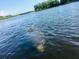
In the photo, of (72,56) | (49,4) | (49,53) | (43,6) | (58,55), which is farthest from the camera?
(43,6)

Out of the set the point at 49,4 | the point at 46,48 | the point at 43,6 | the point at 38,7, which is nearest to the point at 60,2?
the point at 49,4

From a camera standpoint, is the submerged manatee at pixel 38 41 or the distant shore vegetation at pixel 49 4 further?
the distant shore vegetation at pixel 49 4

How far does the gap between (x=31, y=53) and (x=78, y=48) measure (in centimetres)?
362

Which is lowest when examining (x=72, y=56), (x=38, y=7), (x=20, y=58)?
(x=38, y=7)

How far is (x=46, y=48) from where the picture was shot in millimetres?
10445

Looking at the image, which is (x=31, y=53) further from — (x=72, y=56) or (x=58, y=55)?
(x=72, y=56)

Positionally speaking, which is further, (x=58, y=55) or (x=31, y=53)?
(x=31, y=53)

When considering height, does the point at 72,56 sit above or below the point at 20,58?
above

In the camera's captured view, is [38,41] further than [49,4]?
No

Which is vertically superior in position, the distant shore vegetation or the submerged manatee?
the submerged manatee

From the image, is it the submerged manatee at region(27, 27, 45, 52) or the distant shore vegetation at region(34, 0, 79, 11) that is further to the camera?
the distant shore vegetation at region(34, 0, 79, 11)

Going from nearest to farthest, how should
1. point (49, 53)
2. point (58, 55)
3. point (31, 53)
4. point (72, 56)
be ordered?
1. point (72, 56)
2. point (58, 55)
3. point (49, 53)
4. point (31, 53)

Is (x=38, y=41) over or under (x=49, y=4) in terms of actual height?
over

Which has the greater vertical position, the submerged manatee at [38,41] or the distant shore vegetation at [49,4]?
the submerged manatee at [38,41]
